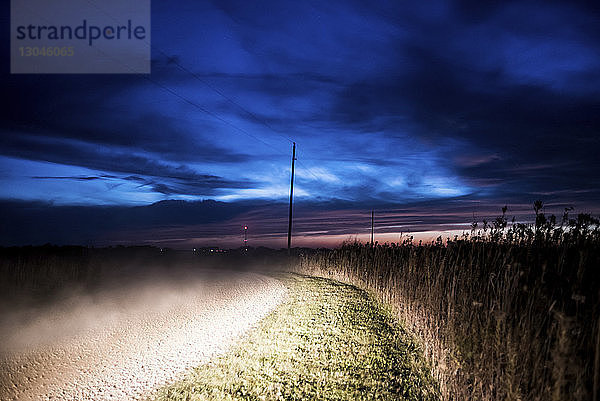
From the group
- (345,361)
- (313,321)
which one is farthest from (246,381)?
(313,321)

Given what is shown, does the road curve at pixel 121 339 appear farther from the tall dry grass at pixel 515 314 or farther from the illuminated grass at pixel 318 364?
the tall dry grass at pixel 515 314

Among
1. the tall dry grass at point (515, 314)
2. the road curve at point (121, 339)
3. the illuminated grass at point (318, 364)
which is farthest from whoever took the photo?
the road curve at point (121, 339)

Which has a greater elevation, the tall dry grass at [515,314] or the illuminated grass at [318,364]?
the tall dry grass at [515,314]

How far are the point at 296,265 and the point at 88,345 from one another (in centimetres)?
1159

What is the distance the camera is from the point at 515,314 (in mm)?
4219

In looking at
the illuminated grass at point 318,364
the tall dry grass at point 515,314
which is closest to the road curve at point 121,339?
the illuminated grass at point 318,364

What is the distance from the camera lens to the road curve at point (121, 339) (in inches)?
240

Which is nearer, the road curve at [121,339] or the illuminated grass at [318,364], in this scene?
the illuminated grass at [318,364]

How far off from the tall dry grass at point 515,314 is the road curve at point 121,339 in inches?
153

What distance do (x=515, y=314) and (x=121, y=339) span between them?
7189 mm

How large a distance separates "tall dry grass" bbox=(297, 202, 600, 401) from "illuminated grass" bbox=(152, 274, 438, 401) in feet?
1.57

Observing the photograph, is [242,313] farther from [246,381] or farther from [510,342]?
[510,342]

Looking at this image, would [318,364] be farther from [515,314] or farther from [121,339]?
[121,339]

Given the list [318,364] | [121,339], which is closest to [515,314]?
[318,364]
